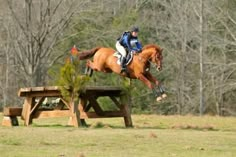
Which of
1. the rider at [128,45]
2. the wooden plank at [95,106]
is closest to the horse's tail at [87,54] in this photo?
the wooden plank at [95,106]

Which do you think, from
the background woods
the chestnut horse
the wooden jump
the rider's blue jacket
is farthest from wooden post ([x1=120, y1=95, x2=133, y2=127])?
the background woods

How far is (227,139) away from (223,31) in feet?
94.9

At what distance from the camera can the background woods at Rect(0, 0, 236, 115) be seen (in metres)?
40.3

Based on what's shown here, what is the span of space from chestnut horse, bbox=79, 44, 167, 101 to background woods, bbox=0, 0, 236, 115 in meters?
17.7

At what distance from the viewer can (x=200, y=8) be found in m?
43.1

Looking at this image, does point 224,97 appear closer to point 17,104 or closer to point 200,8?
point 200,8

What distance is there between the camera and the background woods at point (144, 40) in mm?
40281

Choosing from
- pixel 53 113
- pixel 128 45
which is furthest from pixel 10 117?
pixel 128 45

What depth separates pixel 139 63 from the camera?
19906mm

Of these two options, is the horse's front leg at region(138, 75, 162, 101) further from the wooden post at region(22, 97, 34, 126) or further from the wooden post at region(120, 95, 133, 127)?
the wooden post at region(22, 97, 34, 126)

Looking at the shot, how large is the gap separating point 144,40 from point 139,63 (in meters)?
27.0

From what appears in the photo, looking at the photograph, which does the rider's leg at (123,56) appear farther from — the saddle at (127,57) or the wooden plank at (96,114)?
the wooden plank at (96,114)

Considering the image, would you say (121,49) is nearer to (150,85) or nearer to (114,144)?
(150,85)

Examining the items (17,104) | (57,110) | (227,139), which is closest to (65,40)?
(17,104)
